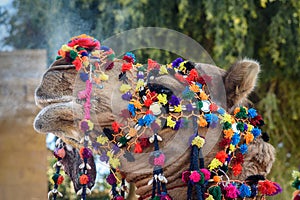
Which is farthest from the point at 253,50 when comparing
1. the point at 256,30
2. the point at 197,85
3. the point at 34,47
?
the point at 197,85

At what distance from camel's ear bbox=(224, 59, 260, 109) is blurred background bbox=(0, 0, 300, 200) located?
231 cm

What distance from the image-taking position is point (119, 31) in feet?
16.0

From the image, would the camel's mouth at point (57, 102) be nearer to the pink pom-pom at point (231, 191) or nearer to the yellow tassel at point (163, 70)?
the yellow tassel at point (163, 70)

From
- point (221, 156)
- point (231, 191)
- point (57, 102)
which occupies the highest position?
point (57, 102)

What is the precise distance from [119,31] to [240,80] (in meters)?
2.93

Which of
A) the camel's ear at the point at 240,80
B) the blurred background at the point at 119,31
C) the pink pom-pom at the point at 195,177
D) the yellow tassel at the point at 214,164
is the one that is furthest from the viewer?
the blurred background at the point at 119,31

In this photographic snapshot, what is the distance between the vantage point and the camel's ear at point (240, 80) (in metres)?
2.01

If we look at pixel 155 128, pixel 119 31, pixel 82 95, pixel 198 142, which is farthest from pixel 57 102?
pixel 119 31

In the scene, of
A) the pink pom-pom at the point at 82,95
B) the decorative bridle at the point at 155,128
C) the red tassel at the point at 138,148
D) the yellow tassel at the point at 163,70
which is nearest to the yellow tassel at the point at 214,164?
the decorative bridle at the point at 155,128

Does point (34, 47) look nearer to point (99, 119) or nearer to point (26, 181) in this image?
point (26, 181)

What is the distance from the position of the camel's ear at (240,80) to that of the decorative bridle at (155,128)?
101 mm

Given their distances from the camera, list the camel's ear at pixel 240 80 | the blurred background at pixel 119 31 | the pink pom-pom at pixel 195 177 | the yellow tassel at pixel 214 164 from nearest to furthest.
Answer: the pink pom-pom at pixel 195 177
the yellow tassel at pixel 214 164
the camel's ear at pixel 240 80
the blurred background at pixel 119 31

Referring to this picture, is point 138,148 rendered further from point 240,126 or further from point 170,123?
point 240,126

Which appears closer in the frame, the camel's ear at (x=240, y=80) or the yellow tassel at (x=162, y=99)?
the yellow tassel at (x=162, y=99)
